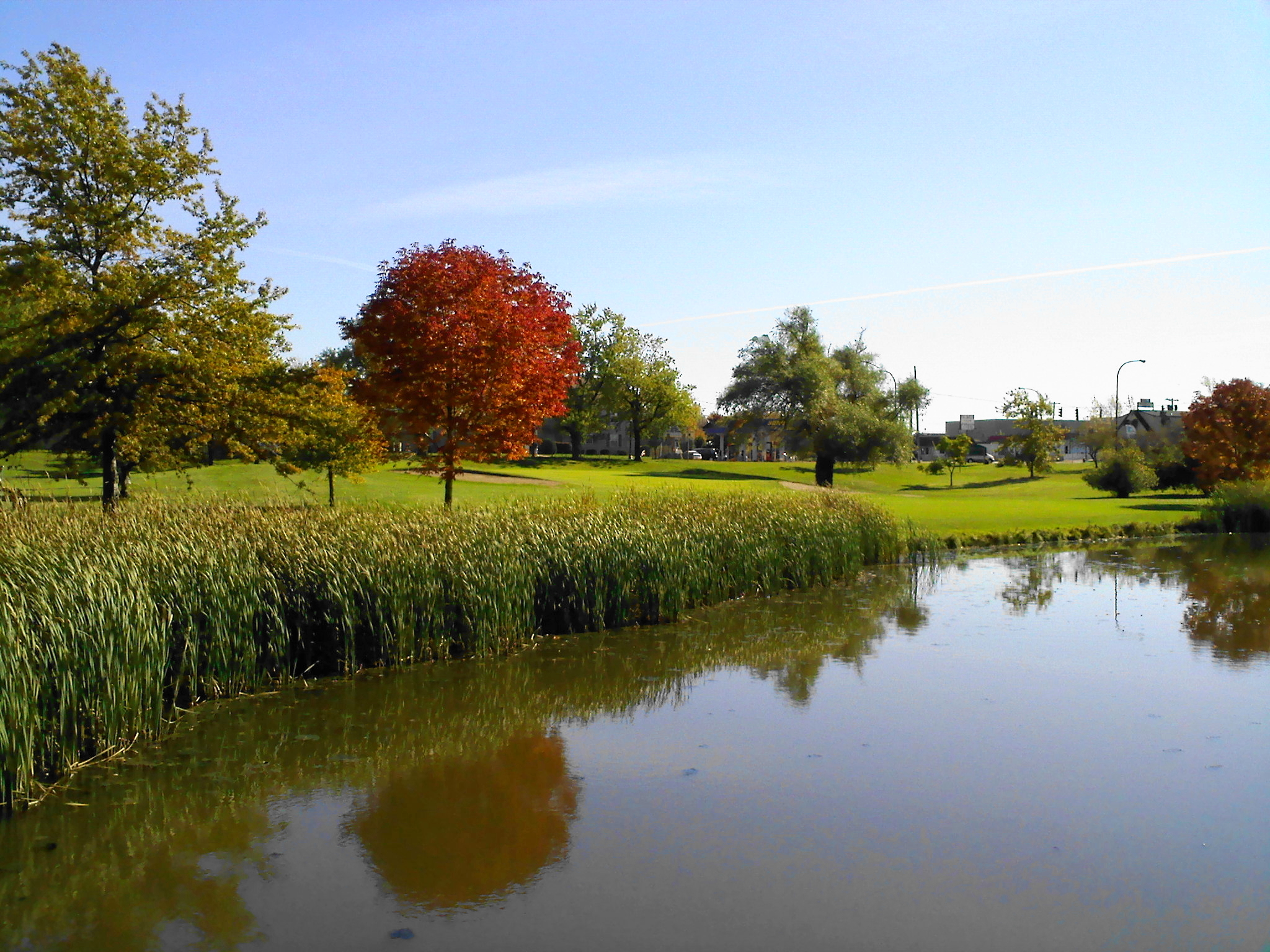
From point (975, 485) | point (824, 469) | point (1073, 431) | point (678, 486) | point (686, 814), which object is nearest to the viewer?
point (686, 814)

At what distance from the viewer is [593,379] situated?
75.5m

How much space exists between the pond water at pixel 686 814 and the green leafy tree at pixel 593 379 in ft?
200

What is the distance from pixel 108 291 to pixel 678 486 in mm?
16475

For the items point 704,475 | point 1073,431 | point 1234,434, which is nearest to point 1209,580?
point 1234,434

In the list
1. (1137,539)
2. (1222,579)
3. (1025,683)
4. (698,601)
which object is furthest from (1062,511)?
(1025,683)

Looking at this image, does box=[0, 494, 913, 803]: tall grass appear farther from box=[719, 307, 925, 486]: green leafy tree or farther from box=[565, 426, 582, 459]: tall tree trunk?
box=[565, 426, 582, 459]: tall tree trunk

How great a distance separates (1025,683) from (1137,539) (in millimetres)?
21143

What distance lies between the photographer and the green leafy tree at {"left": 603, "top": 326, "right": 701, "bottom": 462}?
246 feet

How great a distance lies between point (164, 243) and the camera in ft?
58.2

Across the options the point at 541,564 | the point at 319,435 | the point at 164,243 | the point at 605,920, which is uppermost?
the point at 164,243

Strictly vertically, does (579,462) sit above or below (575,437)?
Answer: below

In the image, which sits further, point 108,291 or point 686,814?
point 108,291

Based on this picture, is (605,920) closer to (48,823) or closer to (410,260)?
(48,823)

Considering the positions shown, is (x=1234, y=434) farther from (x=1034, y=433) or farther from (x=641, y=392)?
(x=641, y=392)
